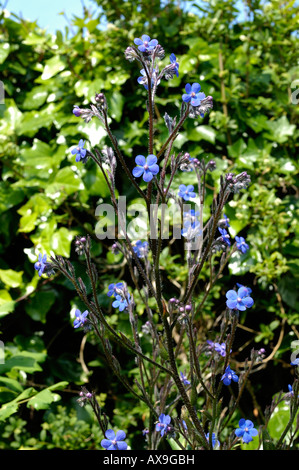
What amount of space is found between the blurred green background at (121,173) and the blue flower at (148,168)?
1100 millimetres

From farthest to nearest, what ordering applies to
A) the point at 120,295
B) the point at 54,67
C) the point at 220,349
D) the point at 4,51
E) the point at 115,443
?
the point at 4,51 < the point at 54,67 < the point at 120,295 < the point at 220,349 < the point at 115,443

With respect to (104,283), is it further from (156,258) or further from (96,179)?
(156,258)

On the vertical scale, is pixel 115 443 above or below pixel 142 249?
below

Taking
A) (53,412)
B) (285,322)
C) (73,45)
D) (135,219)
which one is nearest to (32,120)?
(73,45)

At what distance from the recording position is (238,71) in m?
2.36

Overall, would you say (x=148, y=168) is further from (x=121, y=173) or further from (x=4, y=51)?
(x=4, y=51)

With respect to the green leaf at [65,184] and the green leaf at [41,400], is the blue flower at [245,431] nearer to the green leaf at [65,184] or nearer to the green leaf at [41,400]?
the green leaf at [41,400]

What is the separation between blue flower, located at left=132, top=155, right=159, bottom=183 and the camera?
3.00ft

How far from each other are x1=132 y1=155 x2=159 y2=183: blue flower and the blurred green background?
110cm

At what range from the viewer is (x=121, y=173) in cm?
228

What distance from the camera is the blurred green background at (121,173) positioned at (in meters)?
1.99

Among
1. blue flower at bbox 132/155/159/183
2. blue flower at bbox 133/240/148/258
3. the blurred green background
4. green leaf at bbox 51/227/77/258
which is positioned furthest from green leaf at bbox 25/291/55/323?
blue flower at bbox 132/155/159/183

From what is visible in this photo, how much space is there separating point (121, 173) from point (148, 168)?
1.37 m

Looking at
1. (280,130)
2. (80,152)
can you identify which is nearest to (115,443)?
(80,152)
